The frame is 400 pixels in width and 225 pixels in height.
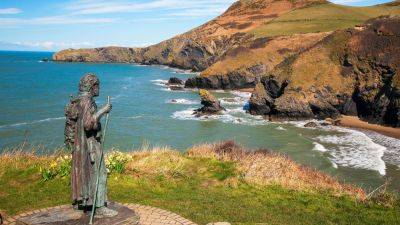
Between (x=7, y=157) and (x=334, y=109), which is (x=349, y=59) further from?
(x=7, y=157)

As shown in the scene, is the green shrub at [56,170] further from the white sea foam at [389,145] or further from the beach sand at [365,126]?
the beach sand at [365,126]

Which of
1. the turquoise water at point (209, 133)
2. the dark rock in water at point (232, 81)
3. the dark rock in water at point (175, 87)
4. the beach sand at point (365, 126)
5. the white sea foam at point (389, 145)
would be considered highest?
the dark rock in water at point (232, 81)

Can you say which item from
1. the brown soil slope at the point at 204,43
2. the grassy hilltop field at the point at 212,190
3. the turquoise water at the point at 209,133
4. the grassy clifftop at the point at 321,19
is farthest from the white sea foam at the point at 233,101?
the brown soil slope at the point at 204,43

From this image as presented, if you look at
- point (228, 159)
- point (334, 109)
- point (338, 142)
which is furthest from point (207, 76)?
point (228, 159)

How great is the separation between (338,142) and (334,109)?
13539 mm

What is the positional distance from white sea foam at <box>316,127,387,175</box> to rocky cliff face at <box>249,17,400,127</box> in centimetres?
717

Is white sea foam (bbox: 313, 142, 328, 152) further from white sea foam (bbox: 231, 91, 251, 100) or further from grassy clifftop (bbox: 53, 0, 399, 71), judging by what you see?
grassy clifftop (bbox: 53, 0, 399, 71)

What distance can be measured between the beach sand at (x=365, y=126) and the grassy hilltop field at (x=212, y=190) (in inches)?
1040

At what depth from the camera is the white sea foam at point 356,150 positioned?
30.5m

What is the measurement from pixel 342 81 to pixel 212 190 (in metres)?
42.6

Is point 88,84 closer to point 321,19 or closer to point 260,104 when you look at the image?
point 260,104

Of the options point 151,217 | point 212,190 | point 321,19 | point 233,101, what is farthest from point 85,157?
point 321,19

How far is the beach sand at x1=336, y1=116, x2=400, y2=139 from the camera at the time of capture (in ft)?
140

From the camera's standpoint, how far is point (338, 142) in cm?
3850
